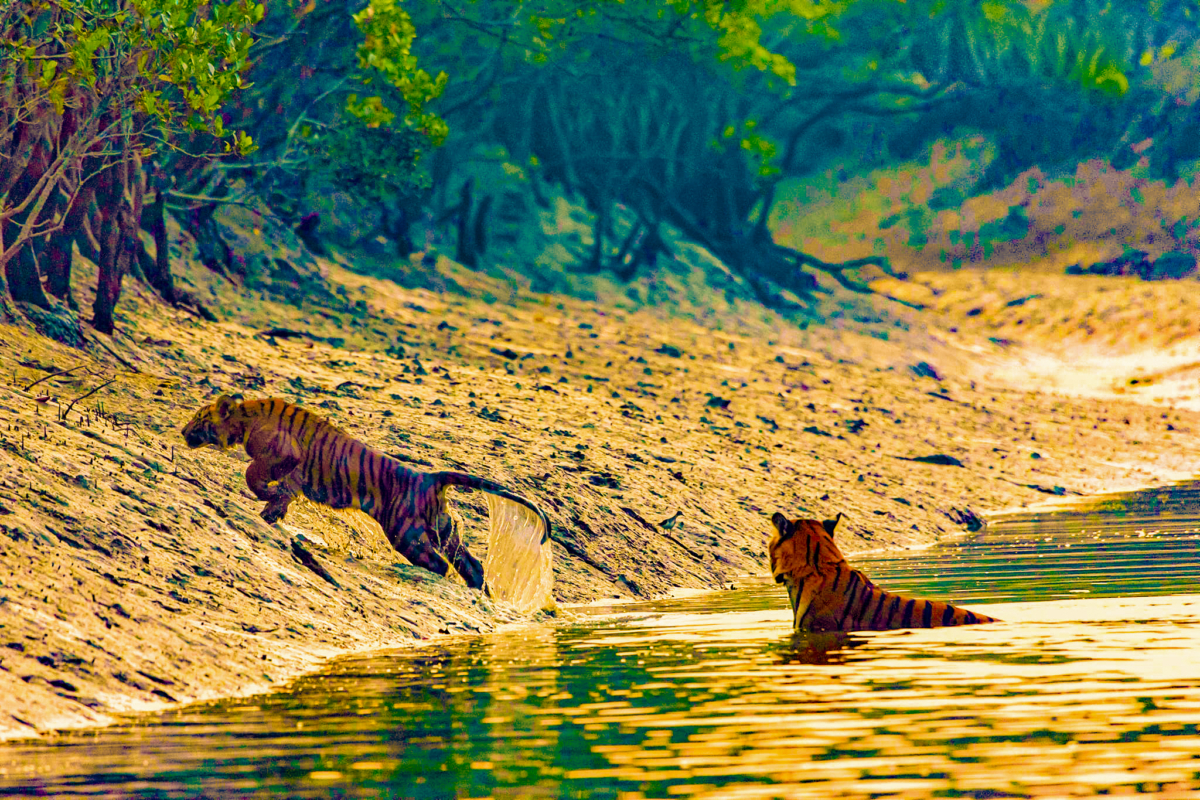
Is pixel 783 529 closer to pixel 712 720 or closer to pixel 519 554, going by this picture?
pixel 519 554

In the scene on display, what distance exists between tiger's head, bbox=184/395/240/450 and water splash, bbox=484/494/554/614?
7.21 ft

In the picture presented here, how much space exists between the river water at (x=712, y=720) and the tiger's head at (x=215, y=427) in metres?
3.16

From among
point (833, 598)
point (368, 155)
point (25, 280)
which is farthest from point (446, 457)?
point (368, 155)

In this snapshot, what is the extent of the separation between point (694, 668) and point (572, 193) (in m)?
36.0

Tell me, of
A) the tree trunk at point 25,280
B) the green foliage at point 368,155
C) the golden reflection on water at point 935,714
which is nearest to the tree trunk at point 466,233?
the green foliage at point 368,155

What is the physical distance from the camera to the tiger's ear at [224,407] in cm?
1500

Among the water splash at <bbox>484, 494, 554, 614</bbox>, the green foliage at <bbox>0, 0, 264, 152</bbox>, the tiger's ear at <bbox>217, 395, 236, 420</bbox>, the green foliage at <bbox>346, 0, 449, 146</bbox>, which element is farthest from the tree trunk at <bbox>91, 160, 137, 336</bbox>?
the water splash at <bbox>484, 494, 554, 614</bbox>

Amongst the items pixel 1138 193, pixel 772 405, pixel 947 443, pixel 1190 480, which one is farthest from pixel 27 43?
pixel 1138 193

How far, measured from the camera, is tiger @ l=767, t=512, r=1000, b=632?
12344 mm

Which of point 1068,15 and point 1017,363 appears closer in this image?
point 1017,363

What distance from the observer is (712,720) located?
Answer: 29.6 ft

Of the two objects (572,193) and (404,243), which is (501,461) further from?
(572,193)

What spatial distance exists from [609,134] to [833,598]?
118 ft

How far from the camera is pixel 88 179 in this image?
20.6 metres
